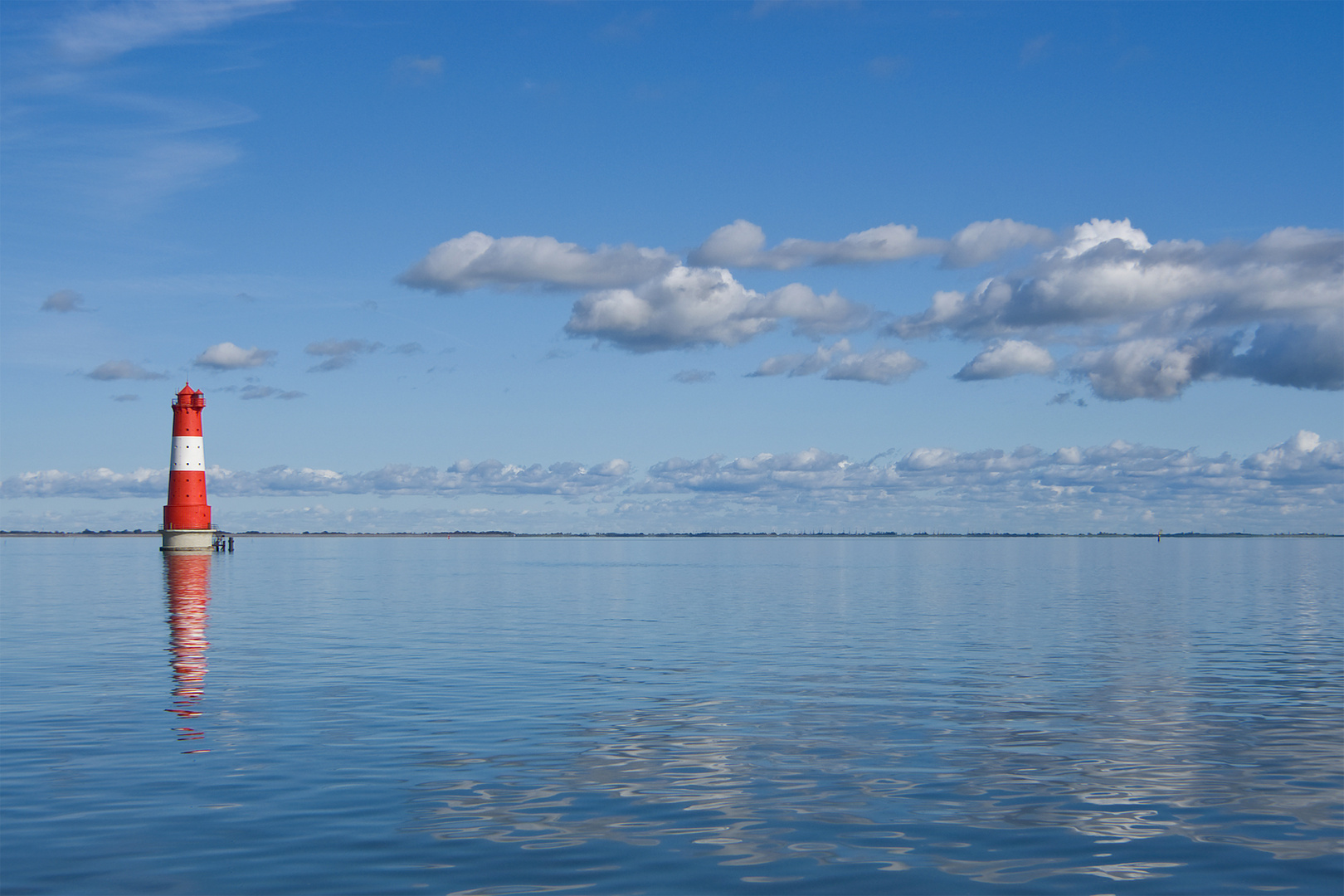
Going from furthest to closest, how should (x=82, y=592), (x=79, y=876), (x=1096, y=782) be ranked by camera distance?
1. (x=82, y=592)
2. (x=1096, y=782)
3. (x=79, y=876)

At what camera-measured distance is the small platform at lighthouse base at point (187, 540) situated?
12731cm

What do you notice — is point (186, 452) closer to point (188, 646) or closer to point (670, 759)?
point (188, 646)

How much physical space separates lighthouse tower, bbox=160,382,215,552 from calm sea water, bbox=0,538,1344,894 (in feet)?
233

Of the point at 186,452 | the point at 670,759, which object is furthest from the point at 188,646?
the point at 186,452

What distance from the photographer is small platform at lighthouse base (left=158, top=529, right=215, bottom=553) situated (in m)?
127

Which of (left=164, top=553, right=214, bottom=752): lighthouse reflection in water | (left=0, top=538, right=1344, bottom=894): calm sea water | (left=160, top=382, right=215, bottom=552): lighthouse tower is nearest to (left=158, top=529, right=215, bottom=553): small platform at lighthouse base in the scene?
(left=160, top=382, right=215, bottom=552): lighthouse tower

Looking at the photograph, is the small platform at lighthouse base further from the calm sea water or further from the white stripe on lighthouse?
the calm sea water

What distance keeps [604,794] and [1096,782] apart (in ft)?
27.7

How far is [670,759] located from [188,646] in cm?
2749

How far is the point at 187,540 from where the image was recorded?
128m

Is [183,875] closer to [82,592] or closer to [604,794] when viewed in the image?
[604,794]

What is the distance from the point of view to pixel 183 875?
49.1 ft

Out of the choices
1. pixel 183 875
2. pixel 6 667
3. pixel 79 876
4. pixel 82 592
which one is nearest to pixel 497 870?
pixel 183 875

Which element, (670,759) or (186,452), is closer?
(670,759)
